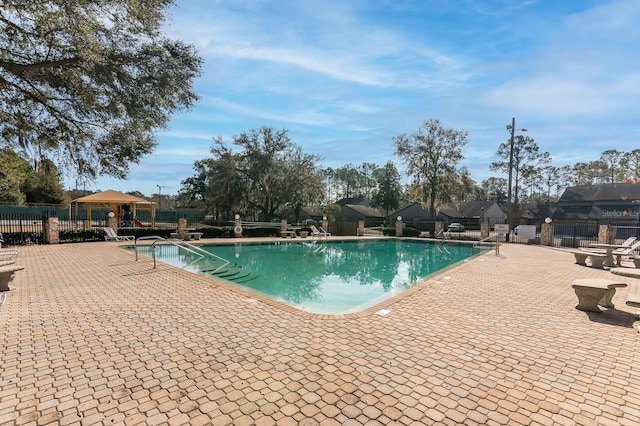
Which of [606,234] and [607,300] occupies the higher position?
[606,234]

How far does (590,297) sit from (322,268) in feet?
27.4

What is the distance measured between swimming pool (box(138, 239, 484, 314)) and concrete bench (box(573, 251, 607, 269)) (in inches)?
160

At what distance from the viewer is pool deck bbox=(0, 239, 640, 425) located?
2416 mm

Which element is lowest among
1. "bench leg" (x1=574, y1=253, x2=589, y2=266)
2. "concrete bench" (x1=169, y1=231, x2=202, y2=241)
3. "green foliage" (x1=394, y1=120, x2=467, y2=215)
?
"bench leg" (x1=574, y1=253, x2=589, y2=266)

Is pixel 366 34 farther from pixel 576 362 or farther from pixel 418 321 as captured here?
pixel 576 362

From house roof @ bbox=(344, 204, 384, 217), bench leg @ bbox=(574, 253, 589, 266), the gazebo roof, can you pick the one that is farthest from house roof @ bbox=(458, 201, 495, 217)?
the gazebo roof

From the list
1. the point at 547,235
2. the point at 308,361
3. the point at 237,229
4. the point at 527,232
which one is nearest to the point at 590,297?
the point at 308,361

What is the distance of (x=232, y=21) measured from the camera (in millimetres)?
7809

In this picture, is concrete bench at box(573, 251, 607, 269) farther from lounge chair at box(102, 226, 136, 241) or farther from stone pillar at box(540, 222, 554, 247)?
lounge chair at box(102, 226, 136, 241)

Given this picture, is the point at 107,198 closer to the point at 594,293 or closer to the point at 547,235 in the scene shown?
the point at 594,293

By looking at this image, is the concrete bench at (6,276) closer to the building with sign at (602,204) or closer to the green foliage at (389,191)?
the green foliage at (389,191)

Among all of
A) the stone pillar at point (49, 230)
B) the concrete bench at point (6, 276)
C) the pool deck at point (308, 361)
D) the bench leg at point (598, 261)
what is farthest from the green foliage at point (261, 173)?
the pool deck at point (308, 361)

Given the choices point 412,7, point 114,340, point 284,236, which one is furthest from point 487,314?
point 284,236

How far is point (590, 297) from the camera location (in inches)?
202
